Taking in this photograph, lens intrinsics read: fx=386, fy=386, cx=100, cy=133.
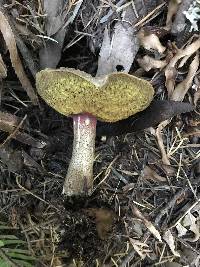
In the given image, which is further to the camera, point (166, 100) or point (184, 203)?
point (184, 203)

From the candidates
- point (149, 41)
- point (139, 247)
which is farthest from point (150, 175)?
point (149, 41)

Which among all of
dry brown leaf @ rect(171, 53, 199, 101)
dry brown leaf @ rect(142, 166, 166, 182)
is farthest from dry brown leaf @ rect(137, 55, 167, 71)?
dry brown leaf @ rect(142, 166, 166, 182)

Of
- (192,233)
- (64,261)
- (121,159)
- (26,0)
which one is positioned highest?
(26,0)

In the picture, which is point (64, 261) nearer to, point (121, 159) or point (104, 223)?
point (104, 223)

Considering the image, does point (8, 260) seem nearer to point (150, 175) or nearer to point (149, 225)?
point (149, 225)

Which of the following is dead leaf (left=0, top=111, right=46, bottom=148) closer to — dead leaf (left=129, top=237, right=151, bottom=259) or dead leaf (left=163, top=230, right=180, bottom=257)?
dead leaf (left=129, top=237, right=151, bottom=259)

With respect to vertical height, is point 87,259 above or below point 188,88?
below

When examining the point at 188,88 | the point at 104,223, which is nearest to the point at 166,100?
the point at 188,88

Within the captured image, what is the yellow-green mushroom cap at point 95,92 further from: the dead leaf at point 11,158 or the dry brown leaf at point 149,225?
the dry brown leaf at point 149,225
